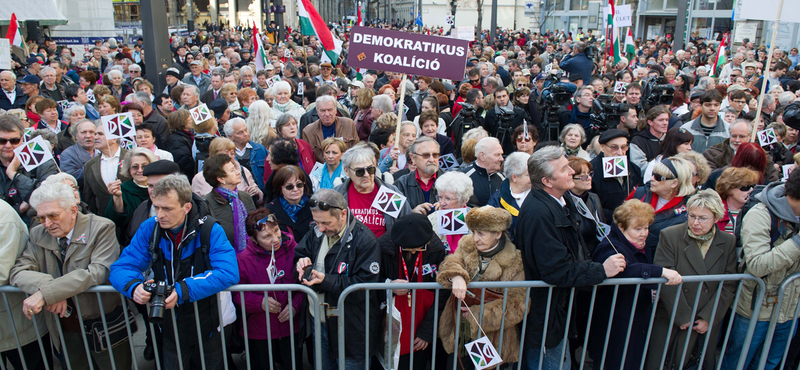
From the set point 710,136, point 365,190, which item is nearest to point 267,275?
point 365,190

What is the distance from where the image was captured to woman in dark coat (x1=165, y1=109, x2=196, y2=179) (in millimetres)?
5531

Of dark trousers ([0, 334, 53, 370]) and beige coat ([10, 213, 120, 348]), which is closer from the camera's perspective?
beige coat ([10, 213, 120, 348])

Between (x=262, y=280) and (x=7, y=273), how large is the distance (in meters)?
1.38

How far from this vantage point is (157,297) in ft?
9.29

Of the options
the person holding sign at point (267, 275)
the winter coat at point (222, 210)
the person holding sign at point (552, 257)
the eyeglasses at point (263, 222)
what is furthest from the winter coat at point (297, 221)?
the person holding sign at point (552, 257)

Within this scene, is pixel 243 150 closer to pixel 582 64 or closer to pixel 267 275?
pixel 267 275

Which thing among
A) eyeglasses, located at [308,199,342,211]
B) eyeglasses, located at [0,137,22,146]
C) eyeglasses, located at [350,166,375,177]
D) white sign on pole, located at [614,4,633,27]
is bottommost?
eyeglasses, located at [308,199,342,211]

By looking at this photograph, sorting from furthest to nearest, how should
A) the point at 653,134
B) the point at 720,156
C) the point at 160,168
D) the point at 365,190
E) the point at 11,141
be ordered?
1. the point at 653,134
2. the point at 720,156
3. the point at 11,141
4. the point at 365,190
5. the point at 160,168

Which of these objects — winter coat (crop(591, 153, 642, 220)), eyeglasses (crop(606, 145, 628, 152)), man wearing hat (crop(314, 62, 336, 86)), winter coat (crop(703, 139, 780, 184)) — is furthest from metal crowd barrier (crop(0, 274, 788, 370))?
man wearing hat (crop(314, 62, 336, 86))

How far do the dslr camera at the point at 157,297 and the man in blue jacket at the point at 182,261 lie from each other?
3.0 inches

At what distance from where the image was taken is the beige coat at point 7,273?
10.0 ft

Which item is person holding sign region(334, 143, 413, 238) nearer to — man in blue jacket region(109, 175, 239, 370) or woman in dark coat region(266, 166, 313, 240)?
woman in dark coat region(266, 166, 313, 240)

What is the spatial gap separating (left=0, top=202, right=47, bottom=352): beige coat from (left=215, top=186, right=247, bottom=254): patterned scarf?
1189 mm

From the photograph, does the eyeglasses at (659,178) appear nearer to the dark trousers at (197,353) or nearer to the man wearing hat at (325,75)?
the dark trousers at (197,353)
